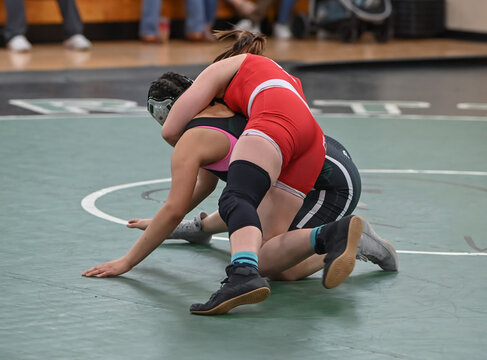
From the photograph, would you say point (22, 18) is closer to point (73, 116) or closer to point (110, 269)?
point (73, 116)

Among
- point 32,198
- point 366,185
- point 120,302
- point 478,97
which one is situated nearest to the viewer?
point 120,302

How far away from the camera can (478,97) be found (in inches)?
318

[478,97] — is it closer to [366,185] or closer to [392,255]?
[366,185]

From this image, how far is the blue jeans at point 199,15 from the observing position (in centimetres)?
1073

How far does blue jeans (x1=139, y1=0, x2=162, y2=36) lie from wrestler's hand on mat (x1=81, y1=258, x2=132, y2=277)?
24.0ft

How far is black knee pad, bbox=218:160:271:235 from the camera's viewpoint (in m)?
3.04

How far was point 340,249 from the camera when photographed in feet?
9.87

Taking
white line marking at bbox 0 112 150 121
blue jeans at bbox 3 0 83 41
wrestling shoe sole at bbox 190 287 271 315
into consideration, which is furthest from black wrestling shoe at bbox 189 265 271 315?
blue jeans at bbox 3 0 83 41

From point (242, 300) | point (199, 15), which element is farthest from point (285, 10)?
point (242, 300)

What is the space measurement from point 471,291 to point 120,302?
113 centimetres

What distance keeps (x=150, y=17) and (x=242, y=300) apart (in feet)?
26.5

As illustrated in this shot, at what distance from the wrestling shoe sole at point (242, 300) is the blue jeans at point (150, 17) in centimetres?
778

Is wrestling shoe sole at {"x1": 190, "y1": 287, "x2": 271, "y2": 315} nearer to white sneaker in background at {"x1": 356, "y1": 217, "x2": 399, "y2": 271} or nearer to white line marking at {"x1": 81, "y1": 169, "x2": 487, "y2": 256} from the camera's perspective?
white sneaker in background at {"x1": 356, "y1": 217, "x2": 399, "y2": 271}

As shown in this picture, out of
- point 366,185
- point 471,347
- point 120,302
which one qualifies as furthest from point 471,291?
point 366,185
